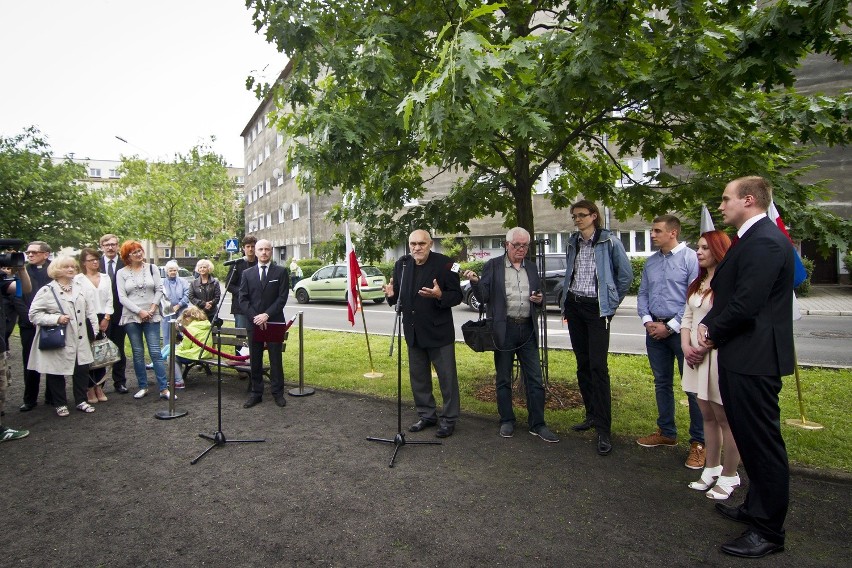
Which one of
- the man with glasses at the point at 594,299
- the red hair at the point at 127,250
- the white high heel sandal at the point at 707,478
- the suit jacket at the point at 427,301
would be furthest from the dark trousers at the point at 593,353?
the red hair at the point at 127,250

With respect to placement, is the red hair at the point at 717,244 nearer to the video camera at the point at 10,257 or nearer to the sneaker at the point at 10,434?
the video camera at the point at 10,257

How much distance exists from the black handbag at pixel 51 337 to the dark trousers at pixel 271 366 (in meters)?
2.13

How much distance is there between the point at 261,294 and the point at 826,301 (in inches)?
739

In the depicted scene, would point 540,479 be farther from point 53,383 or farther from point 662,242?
point 53,383

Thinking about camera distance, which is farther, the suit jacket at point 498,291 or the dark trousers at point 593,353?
the suit jacket at point 498,291

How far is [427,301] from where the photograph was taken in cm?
549

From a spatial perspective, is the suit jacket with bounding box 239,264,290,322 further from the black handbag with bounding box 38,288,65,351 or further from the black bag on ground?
the black bag on ground

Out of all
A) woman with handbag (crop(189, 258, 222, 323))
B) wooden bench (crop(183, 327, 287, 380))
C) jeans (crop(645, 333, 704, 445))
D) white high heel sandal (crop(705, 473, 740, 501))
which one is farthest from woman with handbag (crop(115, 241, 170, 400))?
white high heel sandal (crop(705, 473, 740, 501))

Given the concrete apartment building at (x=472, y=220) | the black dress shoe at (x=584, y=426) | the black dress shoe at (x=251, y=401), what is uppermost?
the concrete apartment building at (x=472, y=220)

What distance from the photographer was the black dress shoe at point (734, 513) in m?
3.49

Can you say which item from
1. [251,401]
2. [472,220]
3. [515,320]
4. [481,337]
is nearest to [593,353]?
[515,320]

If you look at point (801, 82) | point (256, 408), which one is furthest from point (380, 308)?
point (801, 82)

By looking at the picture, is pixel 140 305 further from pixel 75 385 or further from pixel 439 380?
pixel 439 380

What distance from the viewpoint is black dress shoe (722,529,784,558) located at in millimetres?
3088
